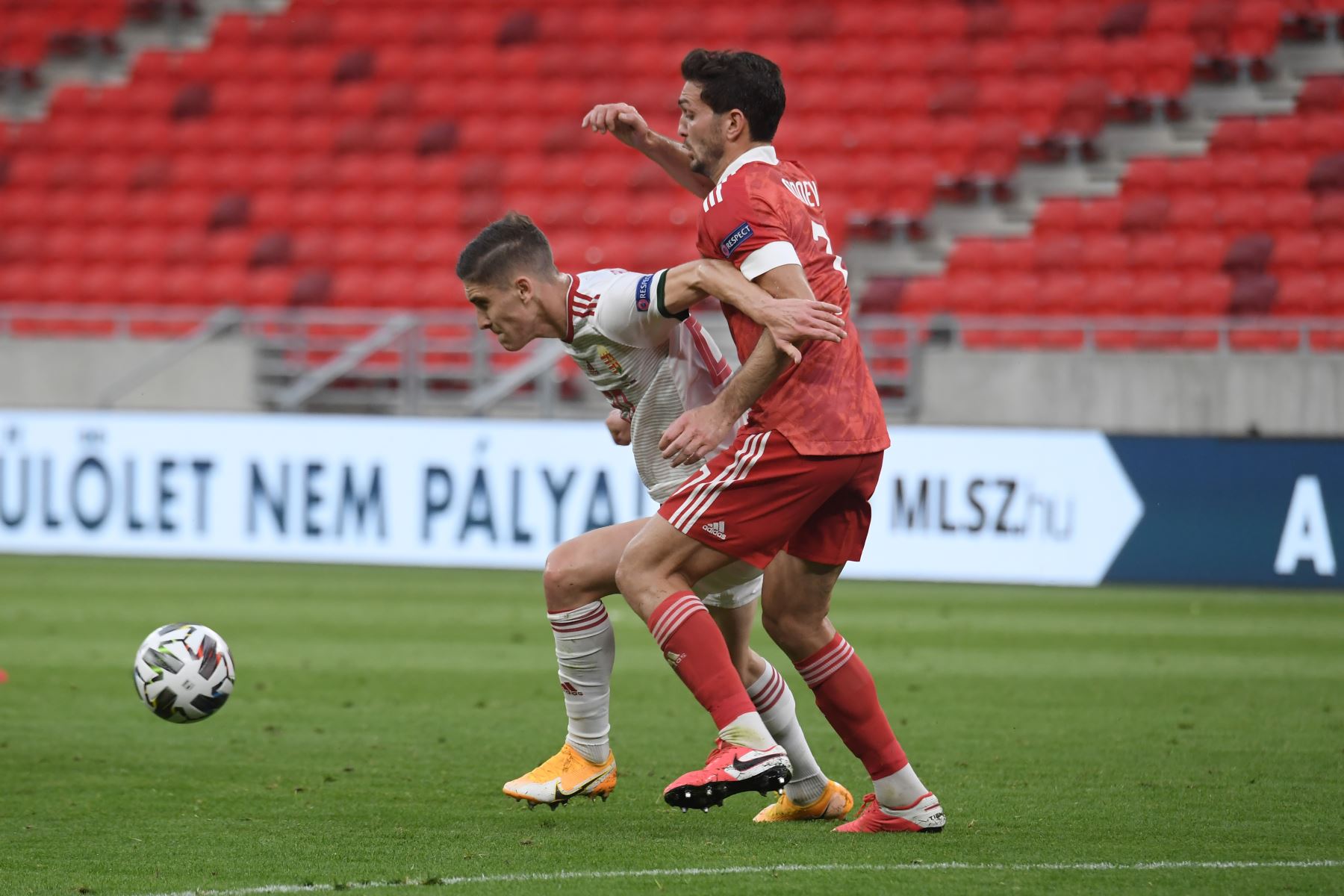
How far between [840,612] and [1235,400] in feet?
18.5

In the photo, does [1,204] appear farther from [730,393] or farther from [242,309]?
[730,393]

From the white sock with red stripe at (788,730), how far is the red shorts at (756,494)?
69cm

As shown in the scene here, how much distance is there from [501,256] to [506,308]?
5.8 inches

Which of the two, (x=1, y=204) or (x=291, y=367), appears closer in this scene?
(x=291, y=367)

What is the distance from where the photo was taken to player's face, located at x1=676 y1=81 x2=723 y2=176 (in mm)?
4812

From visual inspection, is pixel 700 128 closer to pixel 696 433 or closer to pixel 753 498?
pixel 696 433

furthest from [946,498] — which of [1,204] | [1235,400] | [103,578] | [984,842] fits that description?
[1,204]

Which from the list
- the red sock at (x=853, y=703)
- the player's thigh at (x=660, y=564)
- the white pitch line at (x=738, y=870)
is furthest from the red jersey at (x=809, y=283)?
the white pitch line at (x=738, y=870)

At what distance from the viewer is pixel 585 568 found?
5.07 metres

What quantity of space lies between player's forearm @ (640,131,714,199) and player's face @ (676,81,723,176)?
648mm

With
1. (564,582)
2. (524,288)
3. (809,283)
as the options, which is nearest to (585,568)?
(564,582)

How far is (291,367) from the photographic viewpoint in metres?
17.5

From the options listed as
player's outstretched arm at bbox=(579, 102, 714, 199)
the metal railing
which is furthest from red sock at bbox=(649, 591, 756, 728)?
the metal railing

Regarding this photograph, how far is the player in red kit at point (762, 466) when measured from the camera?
15.1ft
